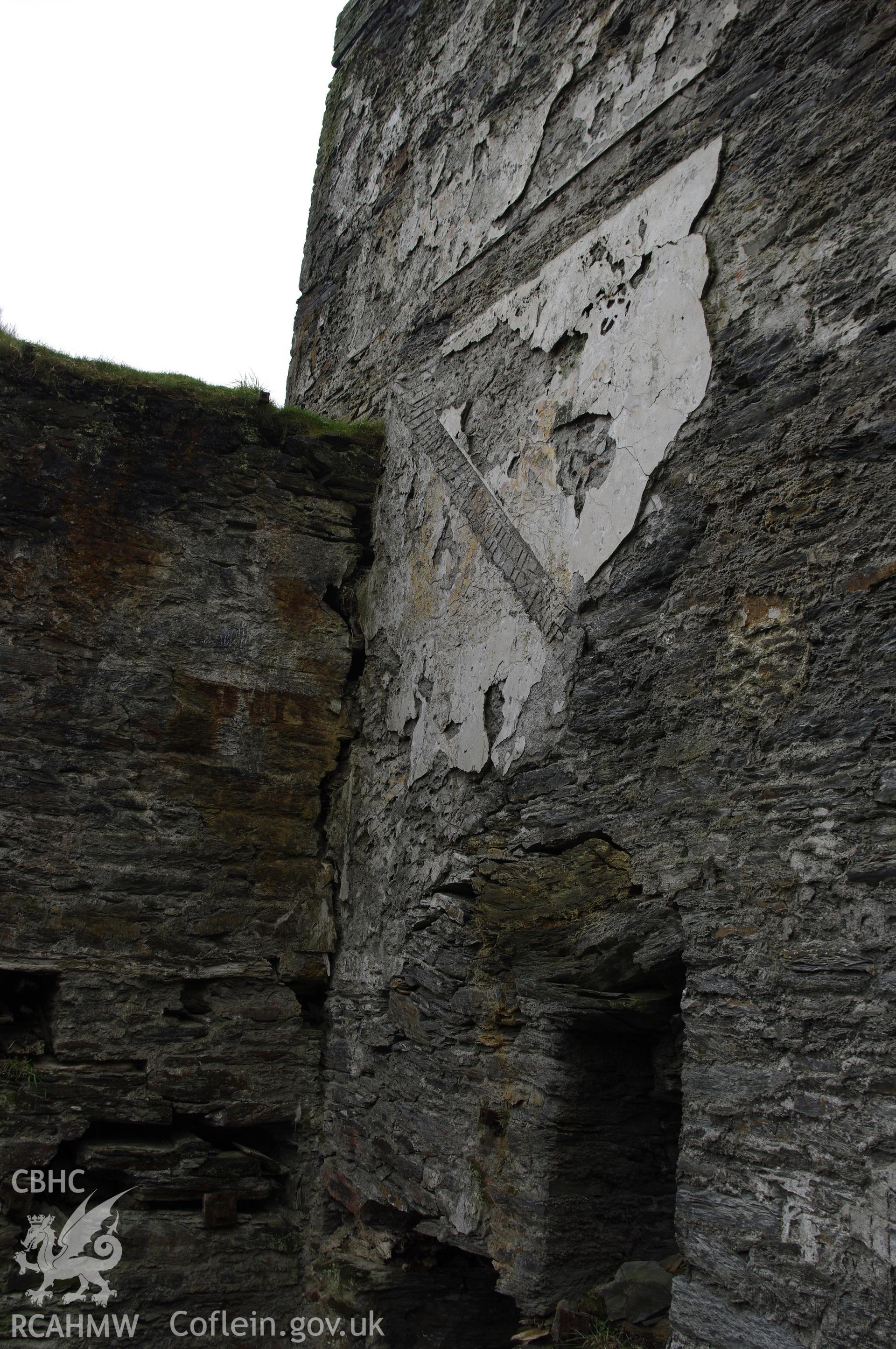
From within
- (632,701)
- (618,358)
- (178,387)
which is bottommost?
(632,701)

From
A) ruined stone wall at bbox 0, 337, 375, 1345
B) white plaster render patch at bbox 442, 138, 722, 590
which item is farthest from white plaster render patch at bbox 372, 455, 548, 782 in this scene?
ruined stone wall at bbox 0, 337, 375, 1345

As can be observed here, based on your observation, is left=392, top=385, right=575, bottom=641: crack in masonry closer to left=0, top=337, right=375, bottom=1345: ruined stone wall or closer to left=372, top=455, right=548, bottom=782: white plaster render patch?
left=372, top=455, right=548, bottom=782: white plaster render patch

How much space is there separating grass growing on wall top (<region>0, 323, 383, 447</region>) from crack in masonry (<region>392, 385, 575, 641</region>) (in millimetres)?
365

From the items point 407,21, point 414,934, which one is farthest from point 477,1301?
point 407,21

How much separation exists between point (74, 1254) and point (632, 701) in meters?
2.99

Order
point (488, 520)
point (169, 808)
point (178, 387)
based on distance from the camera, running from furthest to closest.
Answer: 1. point (178, 387)
2. point (169, 808)
3. point (488, 520)

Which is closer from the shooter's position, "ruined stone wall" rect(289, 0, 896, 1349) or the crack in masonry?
"ruined stone wall" rect(289, 0, 896, 1349)

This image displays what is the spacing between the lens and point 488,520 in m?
4.16

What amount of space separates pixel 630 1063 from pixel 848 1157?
1.18 meters

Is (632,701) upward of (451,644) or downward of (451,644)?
downward

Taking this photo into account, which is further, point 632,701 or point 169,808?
point 169,808

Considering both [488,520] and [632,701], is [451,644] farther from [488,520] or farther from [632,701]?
[632,701]

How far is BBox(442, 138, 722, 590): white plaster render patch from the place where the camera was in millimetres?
3285

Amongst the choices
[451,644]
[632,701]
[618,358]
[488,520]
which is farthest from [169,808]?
[618,358]
